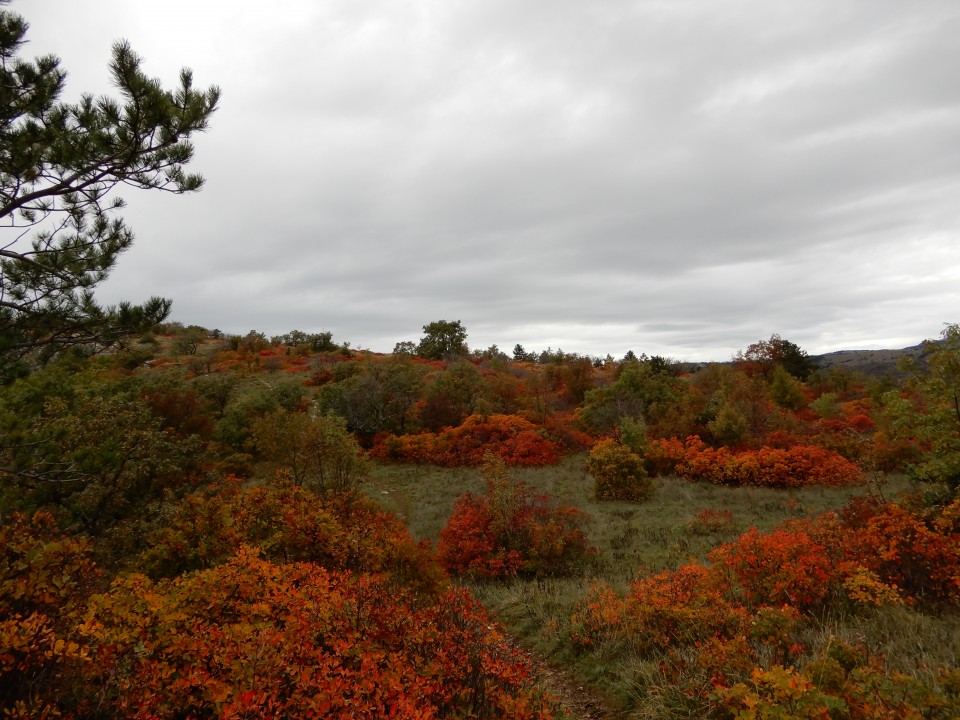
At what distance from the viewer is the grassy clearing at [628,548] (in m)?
6.43

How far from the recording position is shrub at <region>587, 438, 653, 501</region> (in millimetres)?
19156

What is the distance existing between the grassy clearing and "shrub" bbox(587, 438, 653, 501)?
64cm

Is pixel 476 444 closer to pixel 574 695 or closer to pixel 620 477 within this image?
pixel 620 477

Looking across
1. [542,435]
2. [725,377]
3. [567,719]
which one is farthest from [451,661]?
[725,377]

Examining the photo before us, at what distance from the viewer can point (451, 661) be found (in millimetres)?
5238

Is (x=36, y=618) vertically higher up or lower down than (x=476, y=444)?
higher up

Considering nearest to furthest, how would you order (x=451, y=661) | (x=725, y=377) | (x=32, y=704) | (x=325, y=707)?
(x=32, y=704), (x=325, y=707), (x=451, y=661), (x=725, y=377)

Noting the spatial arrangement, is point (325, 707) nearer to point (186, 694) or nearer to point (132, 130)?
point (186, 694)

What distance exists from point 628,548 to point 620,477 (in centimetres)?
635

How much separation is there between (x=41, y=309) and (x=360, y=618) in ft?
16.3

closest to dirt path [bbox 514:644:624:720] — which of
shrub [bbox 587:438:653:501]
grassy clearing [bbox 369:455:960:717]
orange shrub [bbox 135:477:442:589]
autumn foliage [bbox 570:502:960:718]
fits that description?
grassy clearing [bbox 369:455:960:717]

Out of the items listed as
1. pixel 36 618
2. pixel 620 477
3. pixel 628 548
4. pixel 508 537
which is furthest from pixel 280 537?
pixel 620 477

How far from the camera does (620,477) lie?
1936cm

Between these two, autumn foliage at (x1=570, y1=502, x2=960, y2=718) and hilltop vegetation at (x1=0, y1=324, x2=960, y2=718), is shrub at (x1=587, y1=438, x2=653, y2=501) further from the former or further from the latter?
autumn foliage at (x1=570, y1=502, x2=960, y2=718)
